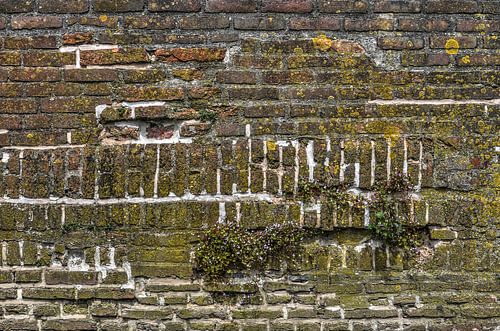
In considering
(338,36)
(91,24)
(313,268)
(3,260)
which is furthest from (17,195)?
(338,36)

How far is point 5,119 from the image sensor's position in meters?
3.03

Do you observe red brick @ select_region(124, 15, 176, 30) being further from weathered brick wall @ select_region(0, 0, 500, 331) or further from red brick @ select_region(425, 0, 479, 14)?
red brick @ select_region(425, 0, 479, 14)

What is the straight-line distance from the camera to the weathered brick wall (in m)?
2.98

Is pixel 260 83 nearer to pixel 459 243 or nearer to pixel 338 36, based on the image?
pixel 338 36

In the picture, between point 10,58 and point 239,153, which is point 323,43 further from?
point 10,58

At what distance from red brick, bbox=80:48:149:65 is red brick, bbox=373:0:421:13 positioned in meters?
1.41

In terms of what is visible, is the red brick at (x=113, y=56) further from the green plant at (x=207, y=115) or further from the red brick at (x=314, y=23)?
the red brick at (x=314, y=23)

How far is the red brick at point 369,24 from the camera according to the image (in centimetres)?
309

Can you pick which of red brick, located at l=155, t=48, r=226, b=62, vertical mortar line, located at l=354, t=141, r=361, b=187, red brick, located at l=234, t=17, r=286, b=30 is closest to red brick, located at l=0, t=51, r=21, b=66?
red brick, located at l=155, t=48, r=226, b=62

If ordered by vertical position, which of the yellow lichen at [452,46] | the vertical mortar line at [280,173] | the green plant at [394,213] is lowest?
the green plant at [394,213]

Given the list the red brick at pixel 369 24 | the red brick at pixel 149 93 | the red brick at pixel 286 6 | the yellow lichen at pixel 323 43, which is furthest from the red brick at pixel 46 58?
the red brick at pixel 369 24

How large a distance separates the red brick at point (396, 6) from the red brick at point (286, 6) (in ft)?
1.33

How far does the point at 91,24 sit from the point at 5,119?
2.44 ft

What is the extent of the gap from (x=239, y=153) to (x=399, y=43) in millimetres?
1154
